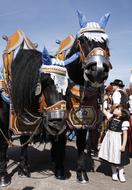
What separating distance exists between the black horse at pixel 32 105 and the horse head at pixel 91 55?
483 millimetres

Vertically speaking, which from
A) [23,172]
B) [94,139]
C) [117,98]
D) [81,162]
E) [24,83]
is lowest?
[23,172]

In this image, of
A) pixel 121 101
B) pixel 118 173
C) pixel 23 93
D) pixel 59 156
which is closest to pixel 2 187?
pixel 59 156

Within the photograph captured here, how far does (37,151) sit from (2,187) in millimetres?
2696

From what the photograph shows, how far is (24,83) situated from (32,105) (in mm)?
384

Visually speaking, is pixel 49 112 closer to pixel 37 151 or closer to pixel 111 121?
pixel 111 121

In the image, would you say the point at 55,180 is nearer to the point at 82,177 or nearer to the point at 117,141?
the point at 82,177

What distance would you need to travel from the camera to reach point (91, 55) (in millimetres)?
4852

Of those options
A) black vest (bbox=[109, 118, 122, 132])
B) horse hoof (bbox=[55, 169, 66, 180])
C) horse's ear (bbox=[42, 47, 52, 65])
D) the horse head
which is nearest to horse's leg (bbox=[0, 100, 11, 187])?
horse hoof (bbox=[55, 169, 66, 180])

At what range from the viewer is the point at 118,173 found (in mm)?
6148

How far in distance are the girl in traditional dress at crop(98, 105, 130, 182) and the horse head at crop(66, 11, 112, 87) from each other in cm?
97

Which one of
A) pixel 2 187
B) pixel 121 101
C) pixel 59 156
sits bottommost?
pixel 2 187

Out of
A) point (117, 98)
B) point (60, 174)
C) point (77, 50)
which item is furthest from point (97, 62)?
point (60, 174)

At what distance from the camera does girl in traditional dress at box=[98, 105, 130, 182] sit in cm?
594

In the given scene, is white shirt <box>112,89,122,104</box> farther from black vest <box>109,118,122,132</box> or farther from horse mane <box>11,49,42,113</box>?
horse mane <box>11,49,42,113</box>
